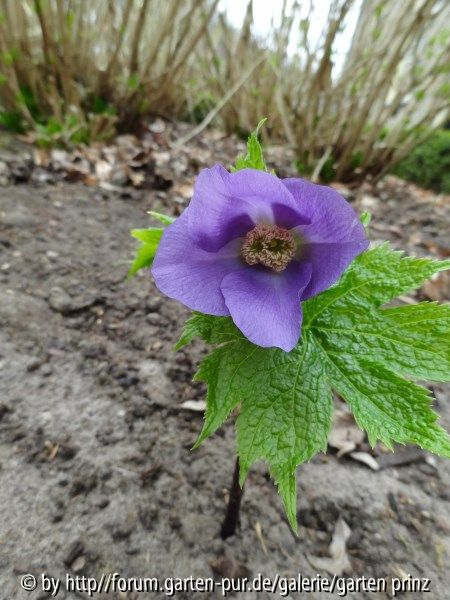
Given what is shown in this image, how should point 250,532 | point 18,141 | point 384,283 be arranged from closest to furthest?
point 384,283 < point 250,532 < point 18,141

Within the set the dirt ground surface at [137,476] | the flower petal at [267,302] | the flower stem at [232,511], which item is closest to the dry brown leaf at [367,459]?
the dirt ground surface at [137,476]

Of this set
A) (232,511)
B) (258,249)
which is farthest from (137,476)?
(258,249)

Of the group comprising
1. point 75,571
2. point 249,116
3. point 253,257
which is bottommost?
point 75,571

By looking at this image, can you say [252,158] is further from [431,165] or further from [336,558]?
[431,165]

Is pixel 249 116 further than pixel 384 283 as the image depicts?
Yes

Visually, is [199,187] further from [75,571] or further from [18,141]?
[18,141]

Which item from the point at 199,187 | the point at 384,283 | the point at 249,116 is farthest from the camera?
the point at 249,116

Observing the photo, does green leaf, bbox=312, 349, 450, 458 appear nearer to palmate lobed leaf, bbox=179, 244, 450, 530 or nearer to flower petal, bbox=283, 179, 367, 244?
palmate lobed leaf, bbox=179, 244, 450, 530

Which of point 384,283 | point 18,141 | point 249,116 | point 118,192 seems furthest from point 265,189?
point 249,116
